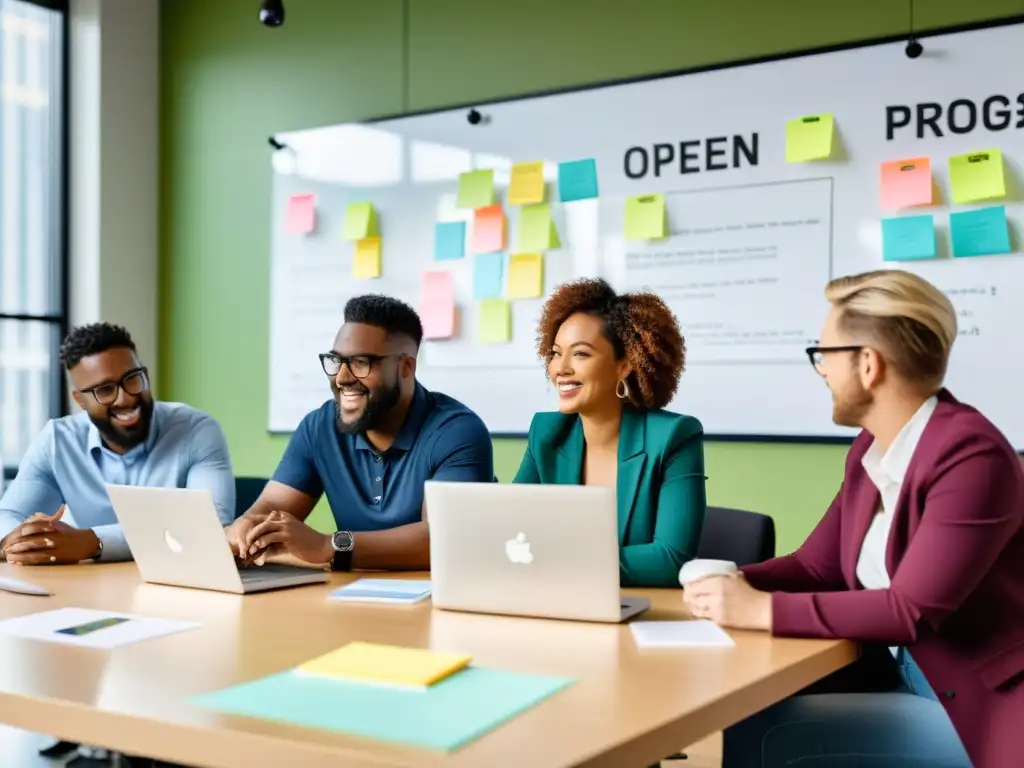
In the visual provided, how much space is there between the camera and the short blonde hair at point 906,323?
5.12 feet

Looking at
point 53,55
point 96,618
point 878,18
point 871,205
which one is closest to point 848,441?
point 871,205

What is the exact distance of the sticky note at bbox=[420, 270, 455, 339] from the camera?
11.7ft

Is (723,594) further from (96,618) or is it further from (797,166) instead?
(797,166)

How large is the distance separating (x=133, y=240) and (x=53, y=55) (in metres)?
0.74

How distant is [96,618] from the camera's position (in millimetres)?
1594

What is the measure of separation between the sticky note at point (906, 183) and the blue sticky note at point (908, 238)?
4cm

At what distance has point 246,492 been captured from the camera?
2.93 metres

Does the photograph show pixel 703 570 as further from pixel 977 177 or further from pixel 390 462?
pixel 977 177

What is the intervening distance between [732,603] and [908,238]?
1.65 m

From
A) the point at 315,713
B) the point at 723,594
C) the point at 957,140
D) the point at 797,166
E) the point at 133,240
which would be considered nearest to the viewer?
the point at 315,713

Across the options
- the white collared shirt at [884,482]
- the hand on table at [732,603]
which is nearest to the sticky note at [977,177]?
the white collared shirt at [884,482]

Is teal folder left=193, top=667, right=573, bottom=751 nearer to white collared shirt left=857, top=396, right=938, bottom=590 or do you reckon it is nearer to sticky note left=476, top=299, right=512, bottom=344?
white collared shirt left=857, top=396, right=938, bottom=590

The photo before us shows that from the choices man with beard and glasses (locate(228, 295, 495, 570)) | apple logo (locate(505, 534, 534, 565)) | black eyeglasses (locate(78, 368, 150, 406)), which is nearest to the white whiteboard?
man with beard and glasses (locate(228, 295, 495, 570))

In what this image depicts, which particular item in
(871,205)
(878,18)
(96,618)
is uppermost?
(878,18)
